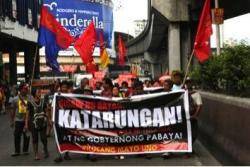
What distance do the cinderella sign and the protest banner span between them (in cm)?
6365

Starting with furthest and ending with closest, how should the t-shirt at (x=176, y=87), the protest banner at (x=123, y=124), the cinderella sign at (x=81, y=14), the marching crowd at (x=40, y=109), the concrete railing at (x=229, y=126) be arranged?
the cinderella sign at (x=81, y=14)
the t-shirt at (x=176, y=87)
the marching crowd at (x=40, y=109)
the protest banner at (x=123, y=124)
the concrete railing at (x=229, y=126)

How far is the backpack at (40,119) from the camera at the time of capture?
14047 millimetres

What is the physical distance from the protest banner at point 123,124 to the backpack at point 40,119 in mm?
562

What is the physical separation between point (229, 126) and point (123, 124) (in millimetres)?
2111

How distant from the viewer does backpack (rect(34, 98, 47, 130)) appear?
14047 millimetres

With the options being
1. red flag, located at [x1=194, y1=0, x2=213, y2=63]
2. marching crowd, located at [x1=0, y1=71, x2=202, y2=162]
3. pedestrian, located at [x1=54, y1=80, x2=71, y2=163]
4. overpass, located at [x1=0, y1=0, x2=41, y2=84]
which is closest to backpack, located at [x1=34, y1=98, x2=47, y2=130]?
marching crowd, located at [x1=0, y1=71, x2=202, y2=162]

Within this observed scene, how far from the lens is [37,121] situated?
14.1m

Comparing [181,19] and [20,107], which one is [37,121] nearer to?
[20,107]

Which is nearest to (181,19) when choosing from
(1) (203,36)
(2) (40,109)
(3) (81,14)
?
(1) (203,36)

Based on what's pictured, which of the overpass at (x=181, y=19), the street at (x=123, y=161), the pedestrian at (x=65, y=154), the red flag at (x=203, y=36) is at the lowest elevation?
the street at (x=123, y=161)

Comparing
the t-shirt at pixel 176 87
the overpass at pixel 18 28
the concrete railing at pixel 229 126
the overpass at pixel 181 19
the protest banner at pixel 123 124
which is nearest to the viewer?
the concrete railing at pixel 229 126

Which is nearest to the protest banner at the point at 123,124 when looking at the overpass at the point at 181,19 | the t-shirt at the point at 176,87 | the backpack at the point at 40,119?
the backpack at the point at 40,119

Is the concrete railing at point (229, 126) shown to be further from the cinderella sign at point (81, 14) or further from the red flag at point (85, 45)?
the cinderella sign at point (81, 14)

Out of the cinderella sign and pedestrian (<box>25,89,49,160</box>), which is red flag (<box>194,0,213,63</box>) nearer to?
pedestrian (<box>25,89,49,160</box>)
